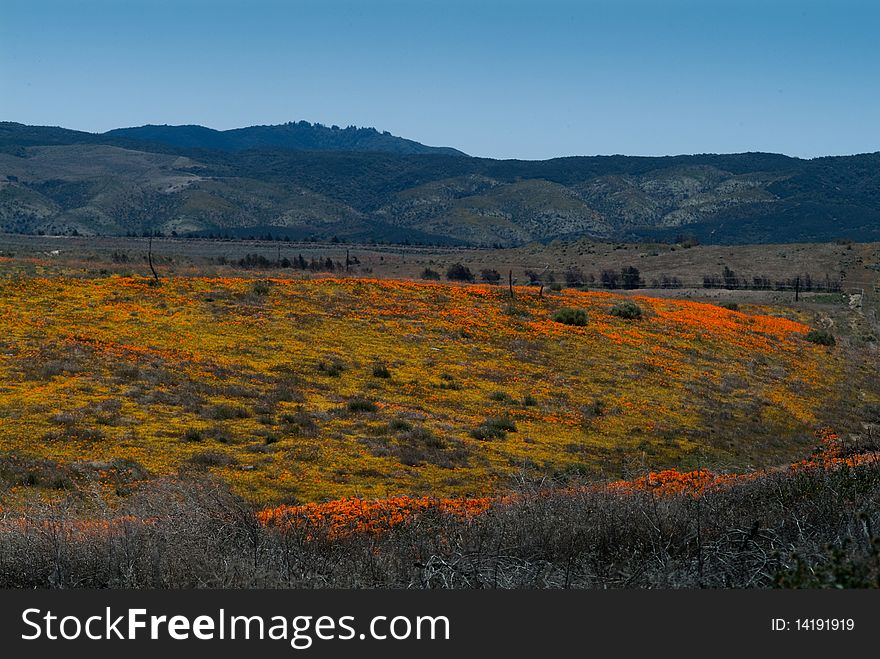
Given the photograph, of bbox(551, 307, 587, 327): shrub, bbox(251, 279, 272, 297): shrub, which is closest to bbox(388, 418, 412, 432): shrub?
bbox(251, 279, 272, 297): shrub

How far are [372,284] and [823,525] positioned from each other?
32.2 meters

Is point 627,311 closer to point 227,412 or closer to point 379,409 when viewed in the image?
point 379,409

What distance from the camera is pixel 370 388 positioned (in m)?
23.3

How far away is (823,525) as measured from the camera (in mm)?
8281

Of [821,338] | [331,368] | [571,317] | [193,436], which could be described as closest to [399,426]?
[193,436]

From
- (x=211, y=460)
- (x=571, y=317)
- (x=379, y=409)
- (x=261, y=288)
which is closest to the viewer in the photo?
(x=211, y=460)

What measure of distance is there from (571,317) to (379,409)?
1603cm

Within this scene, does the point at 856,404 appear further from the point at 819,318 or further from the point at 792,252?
the point at 792,252

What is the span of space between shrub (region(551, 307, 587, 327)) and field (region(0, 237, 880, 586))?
16 centimetres

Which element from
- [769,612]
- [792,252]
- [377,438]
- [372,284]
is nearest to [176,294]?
[372,284]

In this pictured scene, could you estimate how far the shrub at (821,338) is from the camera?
38156 millimetres

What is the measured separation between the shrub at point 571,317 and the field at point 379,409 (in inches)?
6.4

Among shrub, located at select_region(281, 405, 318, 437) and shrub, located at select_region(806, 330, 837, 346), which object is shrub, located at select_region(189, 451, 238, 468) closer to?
shrub, located at select_region(281, 405, 318, 437)

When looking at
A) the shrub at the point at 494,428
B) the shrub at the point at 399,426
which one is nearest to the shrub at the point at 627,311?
the shrub at the point at 494,428
